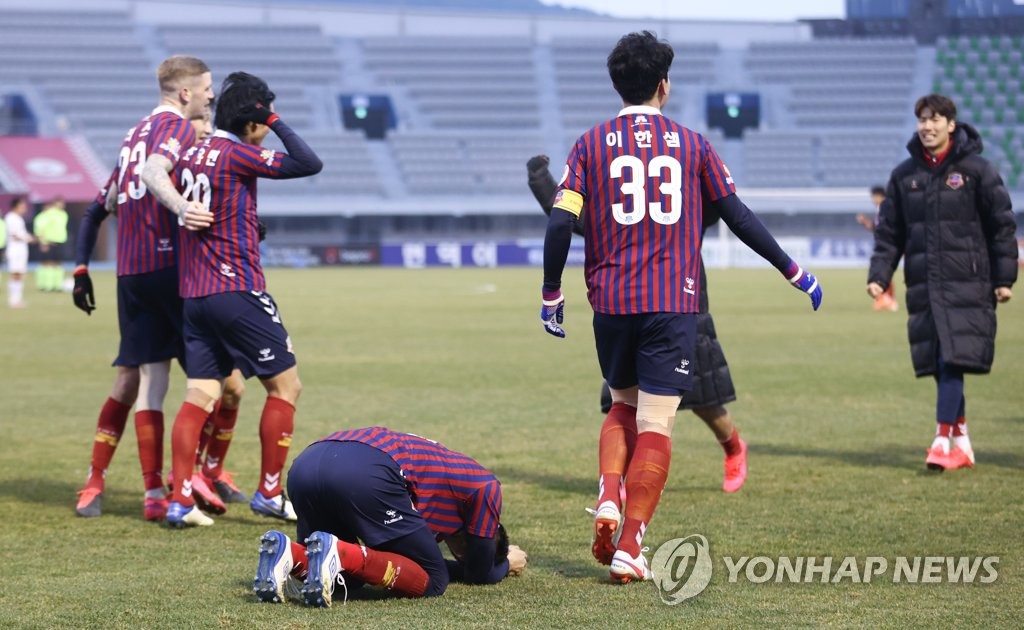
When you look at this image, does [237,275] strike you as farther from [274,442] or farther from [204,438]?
[204,438]

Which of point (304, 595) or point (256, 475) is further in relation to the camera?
point (256, 475)

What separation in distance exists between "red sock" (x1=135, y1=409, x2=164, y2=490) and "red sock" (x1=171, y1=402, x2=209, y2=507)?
361 mm

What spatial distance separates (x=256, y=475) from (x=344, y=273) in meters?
37.3

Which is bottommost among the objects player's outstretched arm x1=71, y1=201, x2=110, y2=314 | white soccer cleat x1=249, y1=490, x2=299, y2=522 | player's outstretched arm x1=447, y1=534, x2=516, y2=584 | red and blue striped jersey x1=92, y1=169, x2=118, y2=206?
white soccer cleat x1=249, y1=490, x2=299, y2=522

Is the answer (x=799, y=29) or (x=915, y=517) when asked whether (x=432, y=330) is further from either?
(x=799, y=29)

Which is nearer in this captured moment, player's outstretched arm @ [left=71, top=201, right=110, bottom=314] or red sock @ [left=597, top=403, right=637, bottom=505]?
red sock @ [left=597, top=403, right=637, bottom=505]

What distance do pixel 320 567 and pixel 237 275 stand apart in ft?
7.06

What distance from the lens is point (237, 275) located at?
6.36 meters

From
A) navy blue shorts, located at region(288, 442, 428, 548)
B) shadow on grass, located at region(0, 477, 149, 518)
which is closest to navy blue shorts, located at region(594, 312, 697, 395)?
navy blue shorts, located at region(288, 442, 428, 548)

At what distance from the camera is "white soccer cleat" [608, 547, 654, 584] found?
5000 mm

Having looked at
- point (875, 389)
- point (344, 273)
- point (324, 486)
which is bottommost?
point (344, 273)

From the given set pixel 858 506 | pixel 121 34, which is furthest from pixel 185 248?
pixel 121 34

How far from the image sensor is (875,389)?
12.5 metres

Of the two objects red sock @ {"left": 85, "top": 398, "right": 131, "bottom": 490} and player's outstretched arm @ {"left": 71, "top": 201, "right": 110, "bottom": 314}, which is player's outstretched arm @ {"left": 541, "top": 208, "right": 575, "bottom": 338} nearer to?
red sock @ {"left": 85, "top": 398, "right": 131, "bottom": 490}
